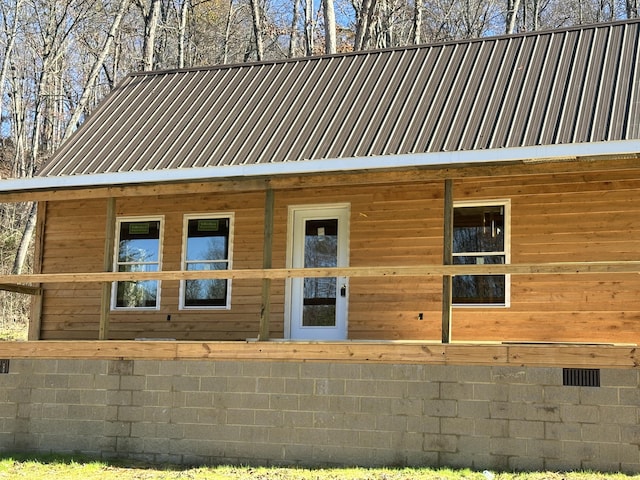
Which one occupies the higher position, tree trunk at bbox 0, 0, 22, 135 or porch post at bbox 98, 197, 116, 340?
tree trunk at bbox 0, 0, 22, 135

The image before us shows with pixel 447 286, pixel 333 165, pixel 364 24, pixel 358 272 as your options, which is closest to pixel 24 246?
pixel 364 24

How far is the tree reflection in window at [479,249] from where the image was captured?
1173 cm

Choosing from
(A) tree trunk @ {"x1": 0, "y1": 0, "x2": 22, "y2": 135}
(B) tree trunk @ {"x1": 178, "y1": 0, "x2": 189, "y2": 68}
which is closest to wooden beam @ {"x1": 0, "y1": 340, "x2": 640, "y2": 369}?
(B) tree trunk @ {"x1": 178, "y1": 0, "x2": 189, "y2": 68}

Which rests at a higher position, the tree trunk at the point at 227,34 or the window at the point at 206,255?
the tree trunk at the point at 227,34

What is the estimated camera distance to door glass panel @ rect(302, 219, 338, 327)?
1262 cm

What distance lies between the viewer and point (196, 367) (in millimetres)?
10648

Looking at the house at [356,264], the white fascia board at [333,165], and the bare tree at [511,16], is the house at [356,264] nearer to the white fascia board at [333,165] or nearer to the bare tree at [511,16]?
the white fascia board at [333,165]

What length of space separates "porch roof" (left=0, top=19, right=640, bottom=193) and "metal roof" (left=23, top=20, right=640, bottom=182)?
3 centimetres

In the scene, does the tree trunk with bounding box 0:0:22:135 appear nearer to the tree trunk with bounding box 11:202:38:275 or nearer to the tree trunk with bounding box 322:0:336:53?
the tree trunk with bounding box 11:202:38:275

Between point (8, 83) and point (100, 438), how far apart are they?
2443cm

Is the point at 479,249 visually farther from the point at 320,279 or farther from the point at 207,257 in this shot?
the point at 207,257

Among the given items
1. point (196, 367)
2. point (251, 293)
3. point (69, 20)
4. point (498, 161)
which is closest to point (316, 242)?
point (251, 293)

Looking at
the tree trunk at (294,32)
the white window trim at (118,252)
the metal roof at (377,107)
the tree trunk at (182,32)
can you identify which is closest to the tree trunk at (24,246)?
the tree trunk at (182,32)

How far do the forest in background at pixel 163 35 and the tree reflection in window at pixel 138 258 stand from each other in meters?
14.4
